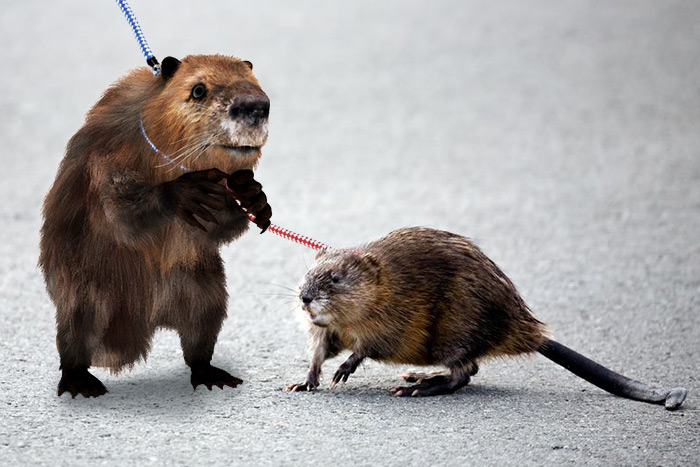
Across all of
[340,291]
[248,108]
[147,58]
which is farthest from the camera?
[340,291]

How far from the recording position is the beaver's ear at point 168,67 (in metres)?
4.29

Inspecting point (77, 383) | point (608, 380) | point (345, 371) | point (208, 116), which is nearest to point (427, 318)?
point (345, 371)

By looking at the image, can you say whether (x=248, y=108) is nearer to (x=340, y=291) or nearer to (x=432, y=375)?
(x=340, y=291)

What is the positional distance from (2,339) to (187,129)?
2.13 meters

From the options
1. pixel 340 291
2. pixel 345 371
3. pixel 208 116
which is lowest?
pixel 345 371

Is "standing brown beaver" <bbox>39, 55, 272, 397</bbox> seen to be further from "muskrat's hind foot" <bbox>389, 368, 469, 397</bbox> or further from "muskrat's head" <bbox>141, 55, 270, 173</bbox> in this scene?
"muskrat's hind foot" <bbox>389, 368, 469, 397</bbox>

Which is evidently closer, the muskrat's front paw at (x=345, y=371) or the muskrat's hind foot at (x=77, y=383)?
the muskrat's hind foot at (x=77, y=383)

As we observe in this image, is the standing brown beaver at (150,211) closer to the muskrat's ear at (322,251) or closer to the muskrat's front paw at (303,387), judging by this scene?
the muskrat's front paw at (303,387)

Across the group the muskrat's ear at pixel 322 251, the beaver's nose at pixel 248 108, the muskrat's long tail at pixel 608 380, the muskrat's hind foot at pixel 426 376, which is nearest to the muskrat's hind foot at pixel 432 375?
the muskrat's hind foot at pixel 426 376

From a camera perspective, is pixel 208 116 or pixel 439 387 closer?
pixel 208 116

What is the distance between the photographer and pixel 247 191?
4277mm

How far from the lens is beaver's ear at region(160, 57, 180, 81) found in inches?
169

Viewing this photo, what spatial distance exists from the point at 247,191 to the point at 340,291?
2.34 feet

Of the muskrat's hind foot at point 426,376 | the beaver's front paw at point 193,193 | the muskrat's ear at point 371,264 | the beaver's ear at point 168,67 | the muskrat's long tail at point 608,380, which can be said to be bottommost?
the muskrat's hind foot at point 426,376
